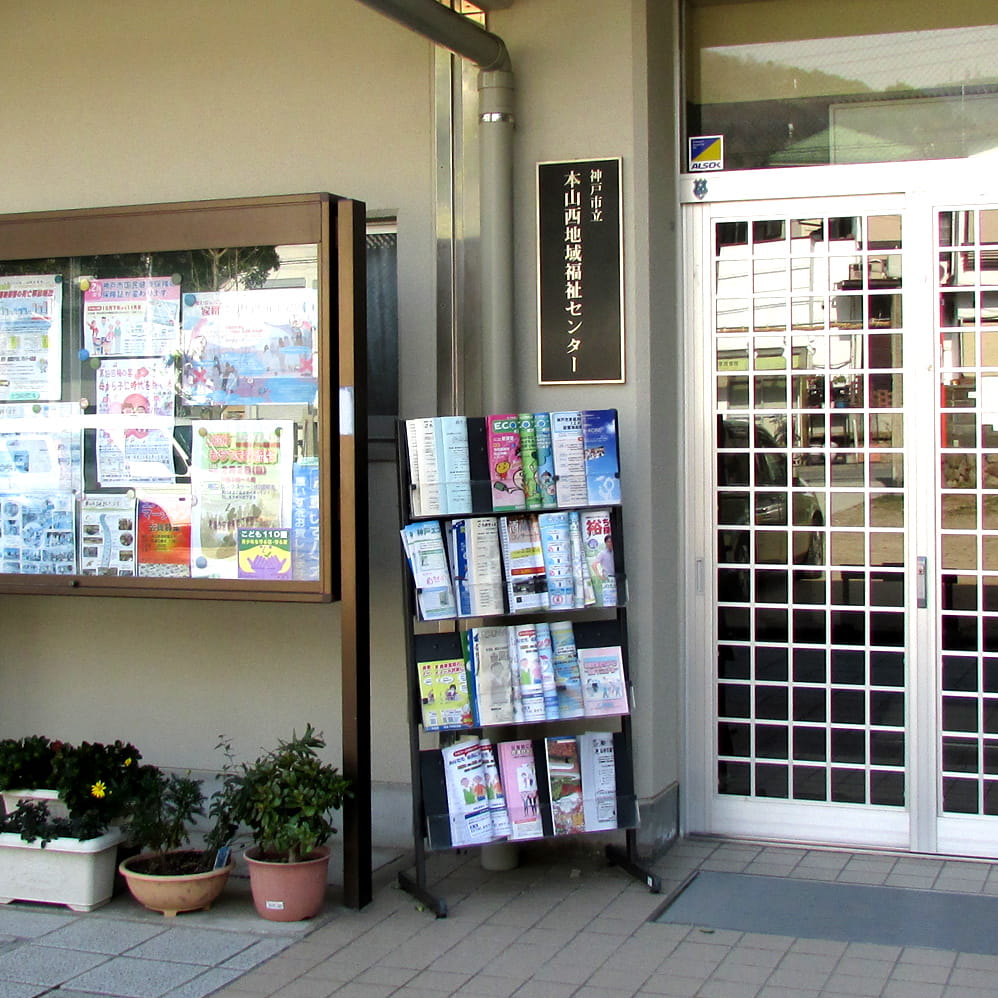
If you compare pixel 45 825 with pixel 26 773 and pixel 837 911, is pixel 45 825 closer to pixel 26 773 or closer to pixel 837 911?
pixel 26 773

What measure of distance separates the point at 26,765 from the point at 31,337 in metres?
1.80

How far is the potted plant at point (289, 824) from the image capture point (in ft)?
15.7

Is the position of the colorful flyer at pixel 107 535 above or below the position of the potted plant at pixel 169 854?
above

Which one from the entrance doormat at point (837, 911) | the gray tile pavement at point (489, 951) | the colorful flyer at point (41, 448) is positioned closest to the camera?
the gray tile pavement at point (489, 951)

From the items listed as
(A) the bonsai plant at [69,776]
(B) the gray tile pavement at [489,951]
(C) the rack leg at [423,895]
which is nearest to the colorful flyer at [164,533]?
(A) the bonsai plant at [69,776]

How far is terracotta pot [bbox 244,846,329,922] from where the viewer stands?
4809 millimetres

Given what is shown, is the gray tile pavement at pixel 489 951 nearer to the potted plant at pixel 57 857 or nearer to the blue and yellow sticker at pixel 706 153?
the potted plant at pixel 57 857

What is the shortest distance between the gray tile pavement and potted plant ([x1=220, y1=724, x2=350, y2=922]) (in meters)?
0.10

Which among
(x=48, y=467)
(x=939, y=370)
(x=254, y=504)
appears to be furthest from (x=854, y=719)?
(x=48, y=467)

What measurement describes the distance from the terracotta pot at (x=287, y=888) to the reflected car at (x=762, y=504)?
2241 millimetres

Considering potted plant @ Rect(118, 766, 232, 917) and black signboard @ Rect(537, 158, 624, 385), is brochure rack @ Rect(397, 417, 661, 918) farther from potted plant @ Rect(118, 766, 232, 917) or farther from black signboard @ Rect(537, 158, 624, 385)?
potted plant @ Rect(118, 766, 232, 917)

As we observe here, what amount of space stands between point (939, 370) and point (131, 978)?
155 inches

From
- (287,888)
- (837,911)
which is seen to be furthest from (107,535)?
(837,911)

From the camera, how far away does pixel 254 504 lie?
519cm
